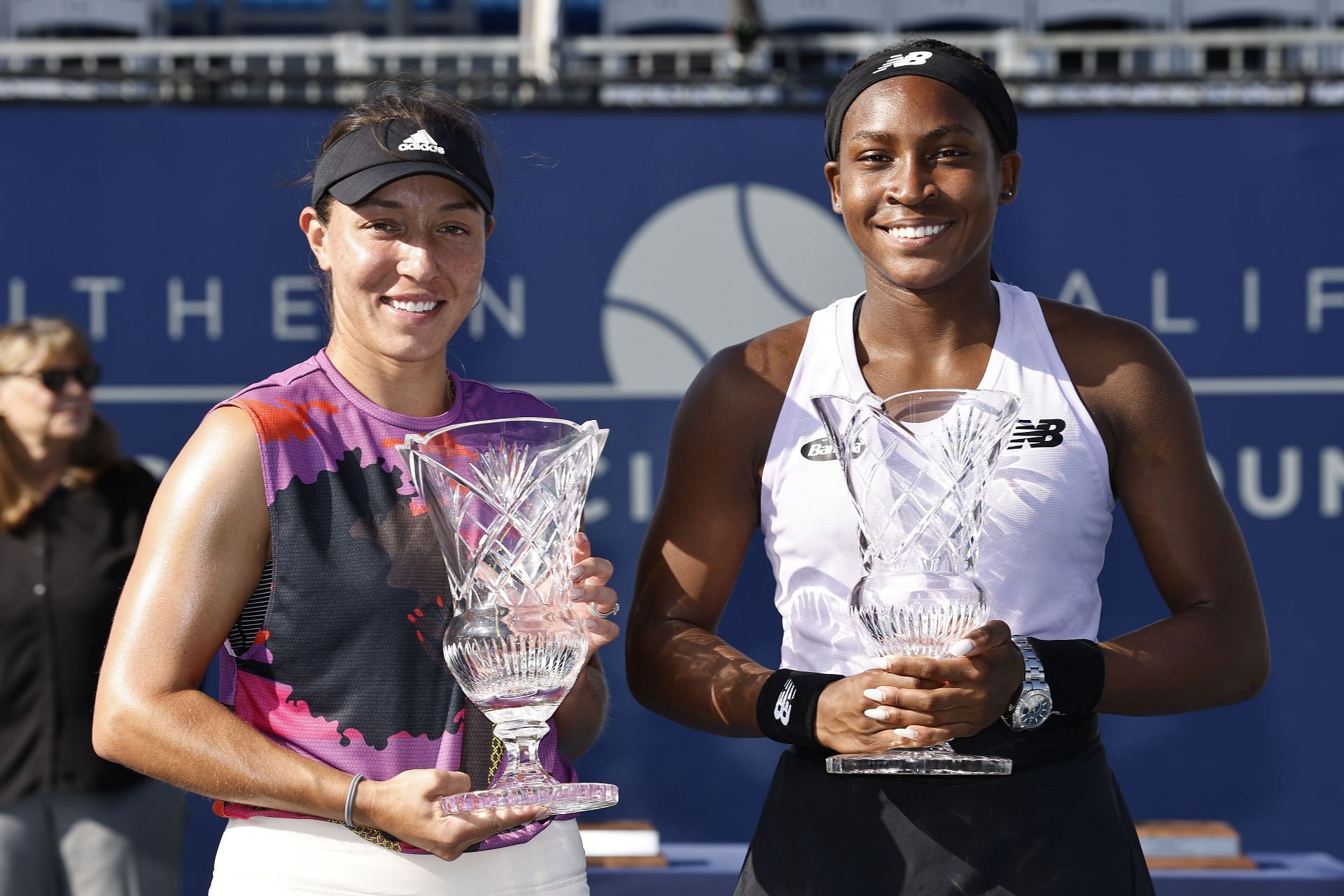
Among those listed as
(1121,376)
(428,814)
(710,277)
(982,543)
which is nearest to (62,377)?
(710,277)

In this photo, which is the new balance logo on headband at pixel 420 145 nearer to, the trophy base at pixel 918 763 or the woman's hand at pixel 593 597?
the woman's hand at pixel 593 597

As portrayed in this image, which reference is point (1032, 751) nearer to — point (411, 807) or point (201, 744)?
point (411, 807)

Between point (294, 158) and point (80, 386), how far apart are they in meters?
1.15

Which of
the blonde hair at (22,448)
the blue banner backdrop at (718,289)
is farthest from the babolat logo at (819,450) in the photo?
the blue banner backdrop at (718,289)

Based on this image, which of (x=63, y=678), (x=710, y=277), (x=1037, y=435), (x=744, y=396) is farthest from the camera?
(x=710, y=277)

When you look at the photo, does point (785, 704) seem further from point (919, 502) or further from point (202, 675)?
point (202, 675)

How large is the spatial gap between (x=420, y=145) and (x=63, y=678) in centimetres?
178

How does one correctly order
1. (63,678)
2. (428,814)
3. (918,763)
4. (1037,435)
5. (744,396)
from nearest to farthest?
(428,814), (918,763), (1037,435), (744,396), (63,678)

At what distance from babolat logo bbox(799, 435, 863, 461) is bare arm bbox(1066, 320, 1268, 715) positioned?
1.00ft

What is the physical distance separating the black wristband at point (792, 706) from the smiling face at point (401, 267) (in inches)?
21.4

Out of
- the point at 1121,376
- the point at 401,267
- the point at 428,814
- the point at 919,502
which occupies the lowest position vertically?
the point at 428,814

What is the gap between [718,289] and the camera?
4070mm

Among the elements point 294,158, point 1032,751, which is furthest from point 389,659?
point 294,158

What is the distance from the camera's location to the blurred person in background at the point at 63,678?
9.45ft
